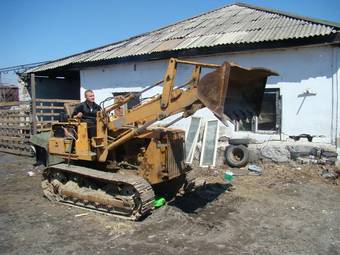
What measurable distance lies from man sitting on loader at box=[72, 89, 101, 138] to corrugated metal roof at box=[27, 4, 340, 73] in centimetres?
447

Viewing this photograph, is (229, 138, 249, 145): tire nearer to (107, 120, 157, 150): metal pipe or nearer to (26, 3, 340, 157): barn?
(26, 3, 340, 157): barn

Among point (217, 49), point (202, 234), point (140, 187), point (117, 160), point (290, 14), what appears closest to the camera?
point (202, 234)

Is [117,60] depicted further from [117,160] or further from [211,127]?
[117,160]

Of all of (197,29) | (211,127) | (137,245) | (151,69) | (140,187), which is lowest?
(137,245)

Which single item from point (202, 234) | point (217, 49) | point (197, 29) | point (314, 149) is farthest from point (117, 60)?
point (202, 234)

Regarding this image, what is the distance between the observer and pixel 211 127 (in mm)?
10570

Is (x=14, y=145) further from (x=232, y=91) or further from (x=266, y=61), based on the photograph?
(x=232, y=91)

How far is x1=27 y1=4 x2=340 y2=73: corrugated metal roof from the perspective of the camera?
31.8 ft

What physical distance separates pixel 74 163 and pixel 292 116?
578cm

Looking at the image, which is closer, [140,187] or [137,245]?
[137,245]

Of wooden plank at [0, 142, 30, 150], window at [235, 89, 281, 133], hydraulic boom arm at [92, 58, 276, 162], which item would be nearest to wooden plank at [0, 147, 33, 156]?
wooden plank at [0, 142, 30, 150]

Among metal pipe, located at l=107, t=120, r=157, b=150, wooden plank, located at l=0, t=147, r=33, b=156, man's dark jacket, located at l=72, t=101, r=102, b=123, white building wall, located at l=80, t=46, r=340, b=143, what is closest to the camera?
metal pipe, located at l=107, t=120, r=157, b=150

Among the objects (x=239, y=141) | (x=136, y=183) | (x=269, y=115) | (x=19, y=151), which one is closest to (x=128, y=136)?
(x=136, y=183)

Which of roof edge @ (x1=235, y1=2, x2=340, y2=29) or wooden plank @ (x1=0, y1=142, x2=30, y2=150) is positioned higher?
roof edge @ (x1=235, y1=2, x2=340, y2=29)
